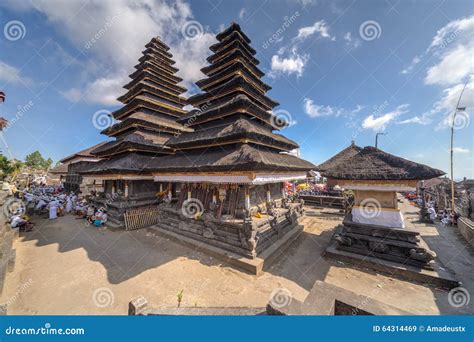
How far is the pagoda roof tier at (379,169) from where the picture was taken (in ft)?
18.4

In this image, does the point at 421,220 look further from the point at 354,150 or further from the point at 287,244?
the point at 287,244

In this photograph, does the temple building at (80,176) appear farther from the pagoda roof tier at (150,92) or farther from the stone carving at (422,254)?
the stone carving at (422,254)

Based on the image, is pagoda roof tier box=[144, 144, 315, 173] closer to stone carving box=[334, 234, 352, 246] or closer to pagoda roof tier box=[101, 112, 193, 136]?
stone carving box=[334, 234, 352, 246]

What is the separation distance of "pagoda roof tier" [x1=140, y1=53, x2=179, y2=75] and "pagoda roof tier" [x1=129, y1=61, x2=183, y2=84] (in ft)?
1.28

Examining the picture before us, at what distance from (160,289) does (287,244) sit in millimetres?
5692

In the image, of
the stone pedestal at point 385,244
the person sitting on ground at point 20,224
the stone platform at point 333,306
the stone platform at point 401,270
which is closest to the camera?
the stone platform at point 333,306

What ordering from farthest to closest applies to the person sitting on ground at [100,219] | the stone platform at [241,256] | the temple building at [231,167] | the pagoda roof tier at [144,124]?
1. the pagoda roof tier at [144,124]
2. the person sitting on ground at [100,219]
3. the temple building at [231,167]
4. the stone platform at [241,256]

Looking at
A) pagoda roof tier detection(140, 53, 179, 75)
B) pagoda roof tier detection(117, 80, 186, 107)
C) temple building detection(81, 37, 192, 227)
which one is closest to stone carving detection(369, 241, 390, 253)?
temple building detection(81, 37, 192, 227)

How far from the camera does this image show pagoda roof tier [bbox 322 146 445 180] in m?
5.62

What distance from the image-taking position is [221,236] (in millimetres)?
7547

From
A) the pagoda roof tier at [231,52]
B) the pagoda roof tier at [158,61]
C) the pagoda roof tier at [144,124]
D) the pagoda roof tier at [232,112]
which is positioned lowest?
the pagoda roof tier at [232,112]

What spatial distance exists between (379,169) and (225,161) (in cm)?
575

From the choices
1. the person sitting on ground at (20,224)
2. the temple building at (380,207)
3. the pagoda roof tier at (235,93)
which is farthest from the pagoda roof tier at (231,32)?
the person sitting on ground at (20,224)

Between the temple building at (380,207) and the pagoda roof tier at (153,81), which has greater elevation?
the pagoda roof tier at (153,81)
